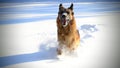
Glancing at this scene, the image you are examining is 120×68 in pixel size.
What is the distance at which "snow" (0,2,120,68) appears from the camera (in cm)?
241

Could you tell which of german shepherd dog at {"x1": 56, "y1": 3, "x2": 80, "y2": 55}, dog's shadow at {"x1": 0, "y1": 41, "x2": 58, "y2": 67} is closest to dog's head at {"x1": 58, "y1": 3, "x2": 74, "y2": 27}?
german shepherd dog at {"x1": 56, "y1": 3, "x2": 80, "y2": 55}

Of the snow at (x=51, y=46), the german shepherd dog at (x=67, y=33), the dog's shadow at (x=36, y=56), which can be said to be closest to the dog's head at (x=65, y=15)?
the german shepherd dog at (x=67, y=33)

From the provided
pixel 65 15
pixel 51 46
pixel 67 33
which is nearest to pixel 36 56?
pixel 51 46

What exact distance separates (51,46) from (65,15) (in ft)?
1.34

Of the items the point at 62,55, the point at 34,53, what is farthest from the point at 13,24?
the point at 62,55

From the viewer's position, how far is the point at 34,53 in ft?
7.97

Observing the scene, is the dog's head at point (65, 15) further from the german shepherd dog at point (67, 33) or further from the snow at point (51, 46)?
the snow at point (51, 46)

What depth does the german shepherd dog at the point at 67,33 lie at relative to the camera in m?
2.44

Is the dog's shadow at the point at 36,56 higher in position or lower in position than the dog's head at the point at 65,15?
lower

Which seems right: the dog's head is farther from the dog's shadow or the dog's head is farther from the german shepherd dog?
the dog's shadow

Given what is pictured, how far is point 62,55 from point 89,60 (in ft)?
1.11

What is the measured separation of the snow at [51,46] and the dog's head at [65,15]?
105 millimetres

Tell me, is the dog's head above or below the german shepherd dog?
above

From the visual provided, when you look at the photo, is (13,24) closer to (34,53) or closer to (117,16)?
(34,53)
